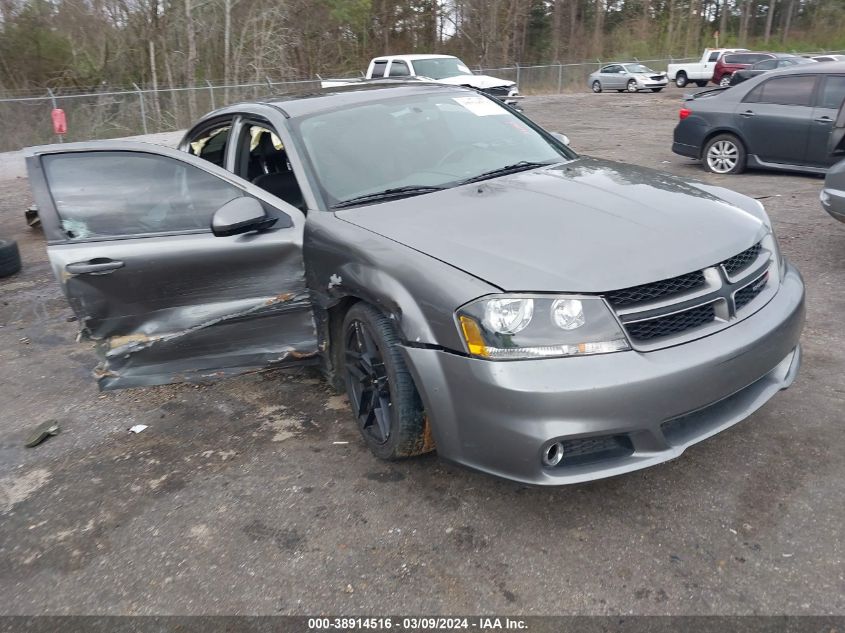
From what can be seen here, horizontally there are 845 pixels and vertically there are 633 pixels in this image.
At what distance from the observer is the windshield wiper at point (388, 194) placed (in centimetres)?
340

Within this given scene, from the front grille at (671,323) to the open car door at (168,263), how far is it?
1746mm

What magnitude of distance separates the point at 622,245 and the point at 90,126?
1461 centimetres

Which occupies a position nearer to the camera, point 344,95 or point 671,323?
point 671,323

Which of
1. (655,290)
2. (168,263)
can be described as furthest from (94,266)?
(655,290)

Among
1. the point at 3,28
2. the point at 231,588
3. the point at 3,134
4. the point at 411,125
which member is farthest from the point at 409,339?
the point at 3,28

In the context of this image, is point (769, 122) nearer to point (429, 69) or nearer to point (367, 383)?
point (367, 383)

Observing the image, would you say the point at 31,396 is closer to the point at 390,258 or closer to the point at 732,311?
the point at 390,258

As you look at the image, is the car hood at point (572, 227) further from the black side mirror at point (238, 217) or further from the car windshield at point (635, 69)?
the car windshield at point (635, 69)

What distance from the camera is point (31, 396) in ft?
14.1

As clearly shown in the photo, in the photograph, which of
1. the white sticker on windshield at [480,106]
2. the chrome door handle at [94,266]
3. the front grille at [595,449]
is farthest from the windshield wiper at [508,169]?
the chrome door handle at [94,266]

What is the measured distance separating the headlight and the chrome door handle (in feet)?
6.72

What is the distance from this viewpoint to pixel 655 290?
260cm

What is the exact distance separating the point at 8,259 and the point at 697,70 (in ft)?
111

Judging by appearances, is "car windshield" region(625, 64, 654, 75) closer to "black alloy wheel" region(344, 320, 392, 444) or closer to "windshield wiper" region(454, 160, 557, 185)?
"windshield wiper" region(454, 160, 557, 185)
